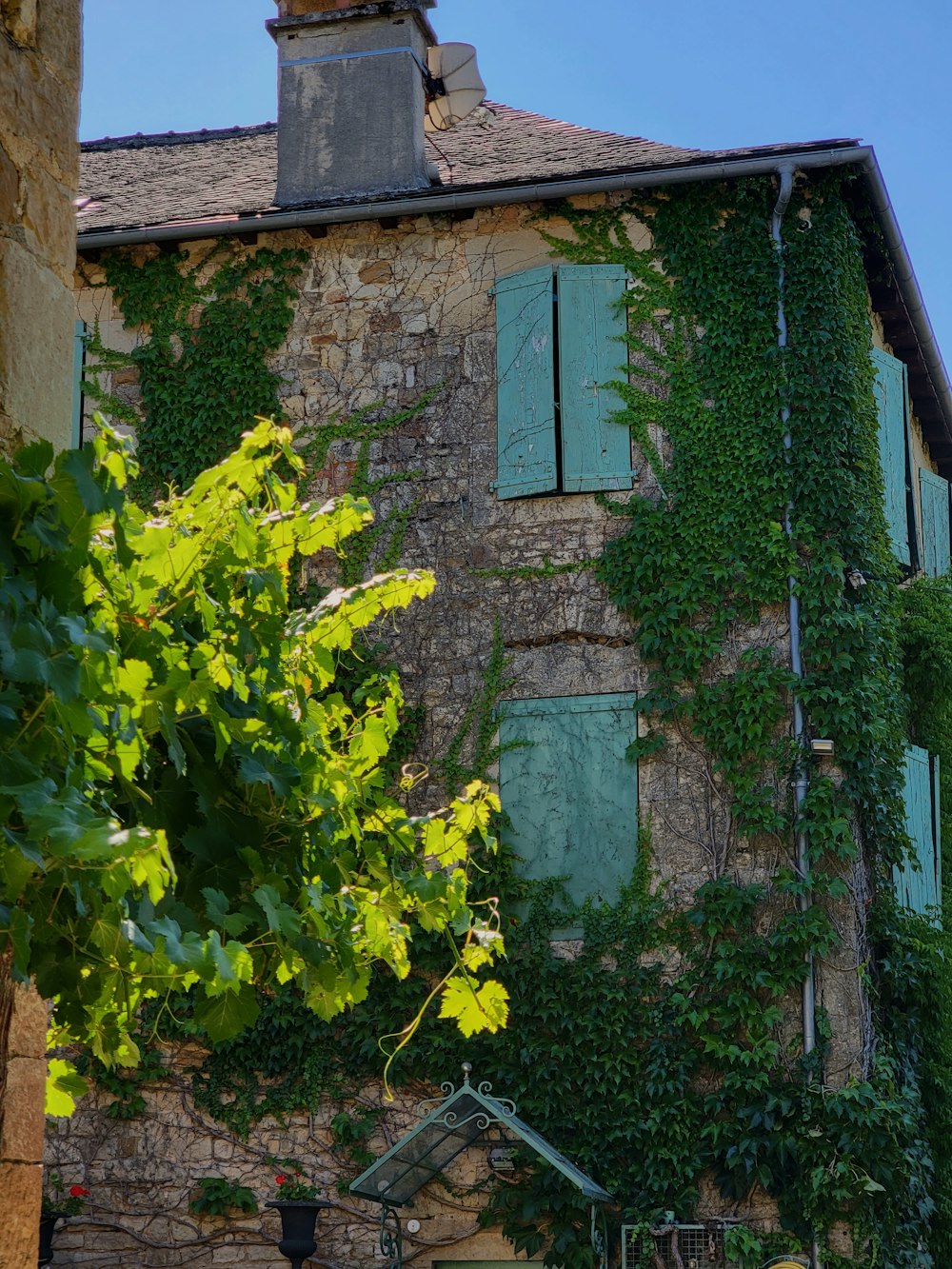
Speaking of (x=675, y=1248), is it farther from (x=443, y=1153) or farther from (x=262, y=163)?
(x=262, y=163)

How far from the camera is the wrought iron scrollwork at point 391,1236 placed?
346 inches

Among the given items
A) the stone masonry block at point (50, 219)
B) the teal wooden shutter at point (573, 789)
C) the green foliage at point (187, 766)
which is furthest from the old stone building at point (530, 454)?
the stone masonry block at point (50, 219)

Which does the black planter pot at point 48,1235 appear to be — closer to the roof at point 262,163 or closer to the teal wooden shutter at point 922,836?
the teal wooden shutter at point 922,836

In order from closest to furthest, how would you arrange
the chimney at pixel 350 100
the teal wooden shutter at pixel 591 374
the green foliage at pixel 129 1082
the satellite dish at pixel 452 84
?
the green foliage at pixel 129 1082
the teal wooden shutter at pixel 591 374
the chimney at pixel 350 100
the satellite dish at pixel 452 84

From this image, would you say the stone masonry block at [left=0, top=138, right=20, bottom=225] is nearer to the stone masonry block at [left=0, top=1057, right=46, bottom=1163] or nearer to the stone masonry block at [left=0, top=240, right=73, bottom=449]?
the stone masonry block at [left=0, top=240, right=73, bottom=449]

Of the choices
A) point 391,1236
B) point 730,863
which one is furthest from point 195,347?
point 391,1236

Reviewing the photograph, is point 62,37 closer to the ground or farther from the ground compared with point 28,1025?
farther from the ground

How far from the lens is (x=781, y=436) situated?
958cm

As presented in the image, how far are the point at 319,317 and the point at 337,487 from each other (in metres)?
1.08

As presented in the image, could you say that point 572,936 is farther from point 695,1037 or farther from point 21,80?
point 21,80

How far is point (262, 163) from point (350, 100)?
5.39ft

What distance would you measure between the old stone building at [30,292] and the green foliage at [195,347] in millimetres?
6784

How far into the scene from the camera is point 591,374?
9898 mm

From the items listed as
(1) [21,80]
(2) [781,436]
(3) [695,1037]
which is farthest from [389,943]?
(2) [781,436]
